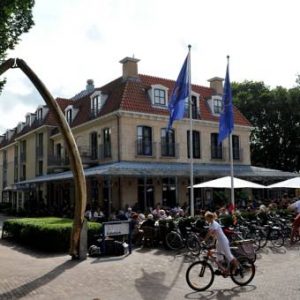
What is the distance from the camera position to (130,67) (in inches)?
1224

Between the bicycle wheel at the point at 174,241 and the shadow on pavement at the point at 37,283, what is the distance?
3349mm

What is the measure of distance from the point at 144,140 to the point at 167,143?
5.92 ft

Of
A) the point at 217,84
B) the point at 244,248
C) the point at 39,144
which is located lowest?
the point at 244,248

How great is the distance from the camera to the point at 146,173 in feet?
82.2

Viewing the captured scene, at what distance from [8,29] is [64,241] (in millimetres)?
6727

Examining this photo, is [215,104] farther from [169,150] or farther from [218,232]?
[218,232]

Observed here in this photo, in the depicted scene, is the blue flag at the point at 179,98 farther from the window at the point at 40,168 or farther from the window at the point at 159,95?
the window at the point at 40,168

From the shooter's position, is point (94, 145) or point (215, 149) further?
point (215, 149)

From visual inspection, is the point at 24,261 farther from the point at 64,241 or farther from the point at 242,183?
the point at 242,183

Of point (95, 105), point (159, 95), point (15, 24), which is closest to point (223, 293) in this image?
point (15, 24)

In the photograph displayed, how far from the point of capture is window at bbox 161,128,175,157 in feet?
98.7

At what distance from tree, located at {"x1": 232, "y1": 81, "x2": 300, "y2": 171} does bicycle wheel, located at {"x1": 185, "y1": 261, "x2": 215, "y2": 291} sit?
35931mm

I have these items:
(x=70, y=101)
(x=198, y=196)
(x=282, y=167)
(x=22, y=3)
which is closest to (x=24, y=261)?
(x=22, y=3)

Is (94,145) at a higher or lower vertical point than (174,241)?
higher
